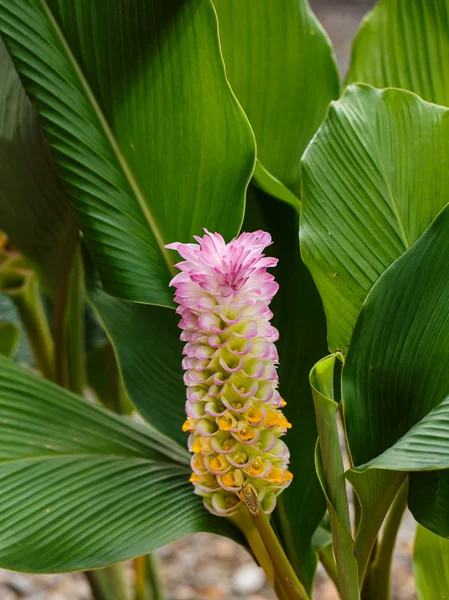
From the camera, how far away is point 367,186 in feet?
1.43

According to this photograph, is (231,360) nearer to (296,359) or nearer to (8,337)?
(296,359)

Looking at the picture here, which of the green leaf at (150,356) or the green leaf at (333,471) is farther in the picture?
the green leaf at (150,356)

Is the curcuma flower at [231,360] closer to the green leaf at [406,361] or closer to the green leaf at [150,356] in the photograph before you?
the green leaf at [406,361]

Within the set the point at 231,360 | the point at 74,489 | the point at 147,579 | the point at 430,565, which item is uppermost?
the point at 231,360

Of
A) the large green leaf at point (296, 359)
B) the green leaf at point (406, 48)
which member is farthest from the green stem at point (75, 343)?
the green leaf at point (406, 48)

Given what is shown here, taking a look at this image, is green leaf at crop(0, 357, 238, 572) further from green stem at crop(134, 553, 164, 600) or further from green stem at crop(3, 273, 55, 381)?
green stem at crop(134, 553, 164, 600)

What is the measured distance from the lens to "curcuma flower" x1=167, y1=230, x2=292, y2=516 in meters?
0.32

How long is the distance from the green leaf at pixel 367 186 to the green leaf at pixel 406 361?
0.03 metres

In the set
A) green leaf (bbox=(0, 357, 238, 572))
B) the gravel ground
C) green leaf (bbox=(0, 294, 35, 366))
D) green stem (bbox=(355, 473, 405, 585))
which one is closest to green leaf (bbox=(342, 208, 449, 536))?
green stem (bbox=(355, 473, 405, 585))

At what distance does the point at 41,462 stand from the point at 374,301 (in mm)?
248

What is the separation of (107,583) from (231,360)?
19.0 inches

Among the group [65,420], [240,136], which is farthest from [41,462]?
[240,136]

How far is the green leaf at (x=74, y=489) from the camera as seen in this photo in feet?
1.28

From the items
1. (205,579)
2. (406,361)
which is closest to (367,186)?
(406,361)
